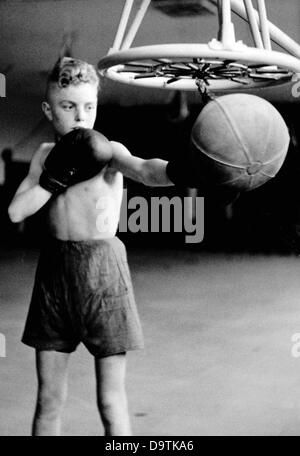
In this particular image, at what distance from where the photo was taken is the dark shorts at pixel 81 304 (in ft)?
7.54

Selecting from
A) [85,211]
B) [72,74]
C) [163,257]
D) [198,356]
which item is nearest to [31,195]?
[85,211]

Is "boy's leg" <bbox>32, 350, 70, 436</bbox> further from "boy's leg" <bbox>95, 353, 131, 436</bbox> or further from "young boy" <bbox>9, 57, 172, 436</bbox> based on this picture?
"boy's leg" <bbox>95, 353, 131, 436</bbox>

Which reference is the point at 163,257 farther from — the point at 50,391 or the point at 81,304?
the point at 50,391

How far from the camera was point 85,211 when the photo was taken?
91.1 inches

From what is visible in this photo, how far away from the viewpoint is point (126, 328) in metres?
2.33

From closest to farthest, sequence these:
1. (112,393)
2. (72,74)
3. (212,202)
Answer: (112,393) → (72,74) → (212,202)

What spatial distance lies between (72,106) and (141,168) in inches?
14.1

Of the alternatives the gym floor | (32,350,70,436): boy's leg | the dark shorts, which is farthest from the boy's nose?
(32,350,70,436): boy's leg

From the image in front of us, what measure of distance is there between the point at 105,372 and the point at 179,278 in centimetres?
57

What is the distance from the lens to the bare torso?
2312 millimetres

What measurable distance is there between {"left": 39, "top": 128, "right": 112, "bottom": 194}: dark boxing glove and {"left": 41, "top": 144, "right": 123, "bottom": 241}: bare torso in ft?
0.33

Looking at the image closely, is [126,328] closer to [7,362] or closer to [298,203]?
[7,362]

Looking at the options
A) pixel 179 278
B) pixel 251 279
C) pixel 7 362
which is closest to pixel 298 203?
pixel 251 279

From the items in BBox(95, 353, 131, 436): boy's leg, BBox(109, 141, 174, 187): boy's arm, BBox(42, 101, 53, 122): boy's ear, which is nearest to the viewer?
BBox(109, 141, 174, 187): boy's arm
